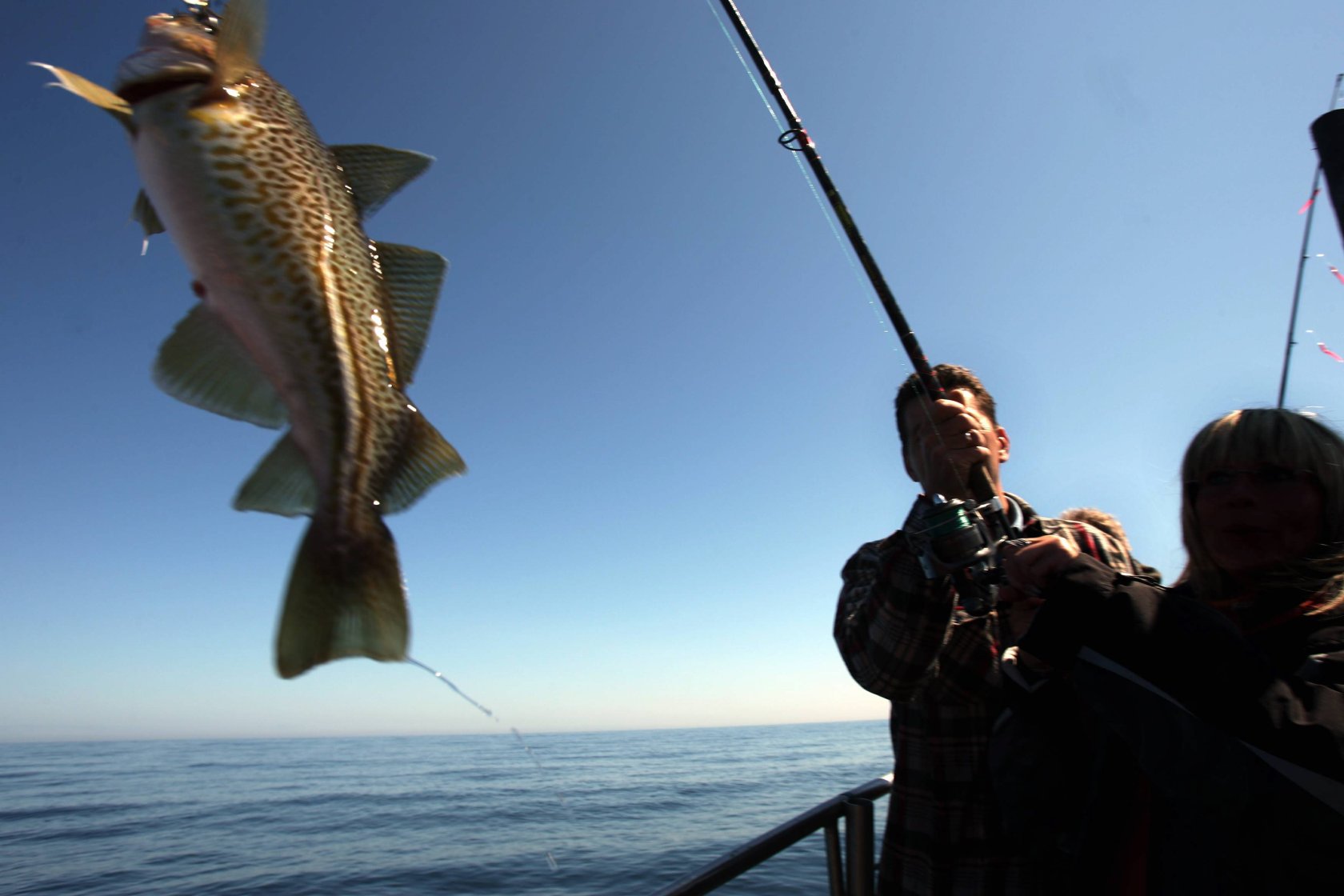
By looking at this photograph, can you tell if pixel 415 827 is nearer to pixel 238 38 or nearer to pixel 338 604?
pixel 338 604

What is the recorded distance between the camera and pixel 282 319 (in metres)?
0.91

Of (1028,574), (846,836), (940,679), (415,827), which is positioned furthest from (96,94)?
(415,827)

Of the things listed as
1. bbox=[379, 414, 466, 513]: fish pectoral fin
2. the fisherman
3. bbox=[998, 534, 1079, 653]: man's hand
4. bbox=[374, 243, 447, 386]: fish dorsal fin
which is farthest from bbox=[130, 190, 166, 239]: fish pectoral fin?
the fisherman

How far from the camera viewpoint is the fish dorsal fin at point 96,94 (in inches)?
29.0

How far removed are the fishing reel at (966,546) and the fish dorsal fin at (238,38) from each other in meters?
1.90

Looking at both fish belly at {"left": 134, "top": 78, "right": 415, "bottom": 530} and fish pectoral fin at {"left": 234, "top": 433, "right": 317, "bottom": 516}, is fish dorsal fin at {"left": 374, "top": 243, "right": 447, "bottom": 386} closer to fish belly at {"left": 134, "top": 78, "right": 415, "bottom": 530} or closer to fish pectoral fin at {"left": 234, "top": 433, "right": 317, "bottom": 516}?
fish belly at {"left": 134, "top": 78, "right": 415, "bottom": 530}

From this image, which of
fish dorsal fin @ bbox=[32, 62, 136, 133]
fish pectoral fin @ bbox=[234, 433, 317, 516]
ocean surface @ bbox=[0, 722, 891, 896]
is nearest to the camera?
fish dorsal fin @ bbox=[32, 62, 136, 133]

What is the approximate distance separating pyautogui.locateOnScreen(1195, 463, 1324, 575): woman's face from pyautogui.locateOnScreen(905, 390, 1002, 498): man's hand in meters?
0.59

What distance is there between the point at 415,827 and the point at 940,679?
2280cm

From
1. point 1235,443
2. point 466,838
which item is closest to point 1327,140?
point 1235,443

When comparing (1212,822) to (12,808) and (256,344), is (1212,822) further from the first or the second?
(12,808)

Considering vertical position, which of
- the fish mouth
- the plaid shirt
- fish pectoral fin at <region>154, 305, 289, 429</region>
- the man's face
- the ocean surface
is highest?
the fish mouth

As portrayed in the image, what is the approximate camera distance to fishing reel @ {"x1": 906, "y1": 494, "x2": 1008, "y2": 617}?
202cm

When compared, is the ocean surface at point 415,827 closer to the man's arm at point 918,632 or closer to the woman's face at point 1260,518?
the man's arm at point 918,632
